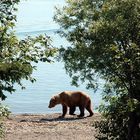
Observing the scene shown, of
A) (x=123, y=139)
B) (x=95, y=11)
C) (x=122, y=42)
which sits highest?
(x=95, y=11)

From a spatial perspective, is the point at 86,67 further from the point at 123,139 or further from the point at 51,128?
the point at 51,128

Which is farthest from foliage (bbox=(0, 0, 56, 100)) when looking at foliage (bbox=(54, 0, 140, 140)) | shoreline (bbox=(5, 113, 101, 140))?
shoreline (bbox=(5, 113, 101, 140))

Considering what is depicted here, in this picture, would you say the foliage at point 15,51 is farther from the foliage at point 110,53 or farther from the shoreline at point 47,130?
the shoreline at point 47,130

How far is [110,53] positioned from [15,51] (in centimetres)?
324

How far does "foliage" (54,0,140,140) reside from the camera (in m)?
11.8

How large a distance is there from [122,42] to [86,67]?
1.21m

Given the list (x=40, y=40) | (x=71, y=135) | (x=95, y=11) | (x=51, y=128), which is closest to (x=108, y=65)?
(x=95, y=11)

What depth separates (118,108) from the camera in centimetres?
1238

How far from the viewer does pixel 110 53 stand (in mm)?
11898

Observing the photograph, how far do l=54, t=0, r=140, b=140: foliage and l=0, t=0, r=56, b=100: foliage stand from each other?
215 cm

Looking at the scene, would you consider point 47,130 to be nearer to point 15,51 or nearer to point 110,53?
point 110,53

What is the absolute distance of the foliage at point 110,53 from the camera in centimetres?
1184

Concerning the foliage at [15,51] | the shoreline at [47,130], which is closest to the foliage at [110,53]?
the foliage at [15,51]

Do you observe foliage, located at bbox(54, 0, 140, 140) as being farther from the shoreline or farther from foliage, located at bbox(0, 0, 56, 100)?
the shoreline
